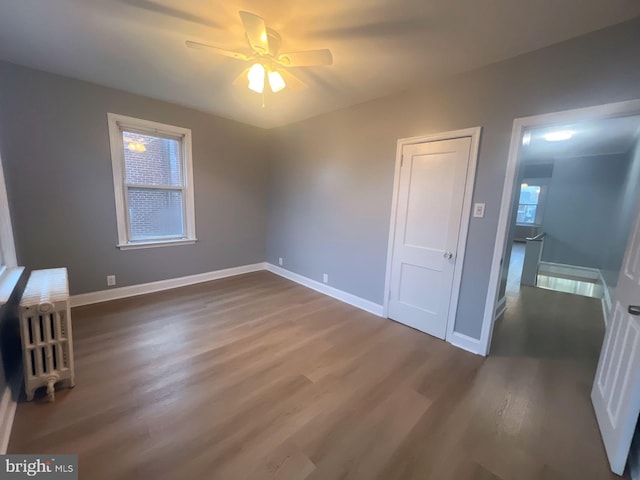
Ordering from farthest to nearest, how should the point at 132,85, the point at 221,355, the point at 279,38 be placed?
the point at 132,85 < the point at 221,355 < the point at 279,38

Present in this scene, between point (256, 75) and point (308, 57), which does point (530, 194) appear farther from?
point (256, 75)

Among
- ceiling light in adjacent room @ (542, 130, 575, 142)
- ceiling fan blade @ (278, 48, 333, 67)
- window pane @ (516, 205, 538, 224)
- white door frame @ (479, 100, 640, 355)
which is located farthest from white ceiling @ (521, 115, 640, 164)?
window pane @ (516, 205, 538, 224)

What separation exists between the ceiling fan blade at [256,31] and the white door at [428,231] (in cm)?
169

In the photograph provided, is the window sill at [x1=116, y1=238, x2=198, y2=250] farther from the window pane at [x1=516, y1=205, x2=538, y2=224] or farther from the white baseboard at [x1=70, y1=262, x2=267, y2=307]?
the window pane at [x1=516, y1=205, x2=538, y2=224]

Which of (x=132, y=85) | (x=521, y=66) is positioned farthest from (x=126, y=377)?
(x=521, y=66)

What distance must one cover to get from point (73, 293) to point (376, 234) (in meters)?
3.70

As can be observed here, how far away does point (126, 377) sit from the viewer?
6.34ft

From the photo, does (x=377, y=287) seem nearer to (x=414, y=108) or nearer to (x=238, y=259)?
(x=414, y=108)

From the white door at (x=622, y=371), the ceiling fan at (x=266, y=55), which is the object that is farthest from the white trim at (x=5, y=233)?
the white door at (x=622, y=371)

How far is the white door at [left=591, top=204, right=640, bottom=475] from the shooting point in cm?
131

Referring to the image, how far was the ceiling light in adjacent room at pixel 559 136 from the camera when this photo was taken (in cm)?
356

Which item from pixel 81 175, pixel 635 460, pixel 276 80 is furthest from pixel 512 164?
pixel 81 175

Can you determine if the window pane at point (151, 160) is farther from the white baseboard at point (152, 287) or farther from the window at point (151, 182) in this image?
the white baseboard at point (152, 287)

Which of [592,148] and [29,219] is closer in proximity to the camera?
[29,219]
